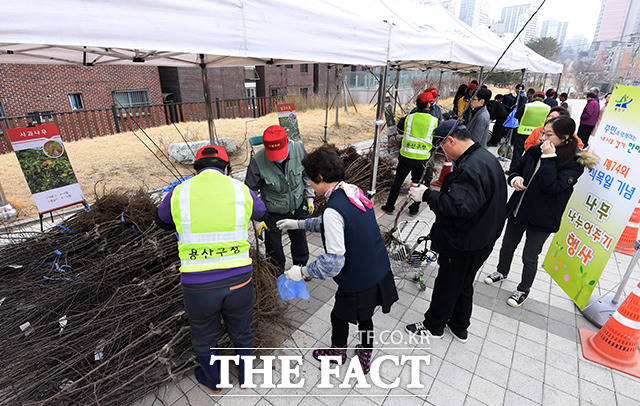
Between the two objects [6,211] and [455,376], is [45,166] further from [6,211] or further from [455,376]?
[455,376]

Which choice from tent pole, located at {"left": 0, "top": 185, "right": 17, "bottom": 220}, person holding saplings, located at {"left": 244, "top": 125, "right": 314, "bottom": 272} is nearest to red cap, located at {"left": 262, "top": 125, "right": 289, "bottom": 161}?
person holding saplings, located at {"left": 244, "top": 125, "right": 314, "bottom": 272}

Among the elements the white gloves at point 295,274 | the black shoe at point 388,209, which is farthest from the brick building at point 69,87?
the white gloves at point 295,274

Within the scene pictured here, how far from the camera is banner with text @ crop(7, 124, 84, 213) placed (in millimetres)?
3420

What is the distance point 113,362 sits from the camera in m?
2.31

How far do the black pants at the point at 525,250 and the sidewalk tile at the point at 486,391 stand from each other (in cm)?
128

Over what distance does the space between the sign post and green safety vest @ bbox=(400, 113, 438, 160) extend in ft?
13.9

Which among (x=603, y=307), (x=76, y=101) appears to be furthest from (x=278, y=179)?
(x=76, y=101)

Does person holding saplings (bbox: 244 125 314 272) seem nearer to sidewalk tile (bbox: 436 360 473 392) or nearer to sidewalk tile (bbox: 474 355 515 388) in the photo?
sidewalk tile (bbox: 436 360 473 392)

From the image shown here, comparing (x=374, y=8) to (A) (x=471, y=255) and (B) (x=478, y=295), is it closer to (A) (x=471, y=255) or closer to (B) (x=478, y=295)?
(A) (x=471, y=255)

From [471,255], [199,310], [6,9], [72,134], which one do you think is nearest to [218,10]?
[6,9]

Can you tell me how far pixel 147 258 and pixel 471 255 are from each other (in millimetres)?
2660

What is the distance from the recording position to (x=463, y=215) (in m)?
2.21

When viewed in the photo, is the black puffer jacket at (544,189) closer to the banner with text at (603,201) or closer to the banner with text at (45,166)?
the banner with text at (603,201)

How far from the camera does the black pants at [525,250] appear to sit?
310 cm
